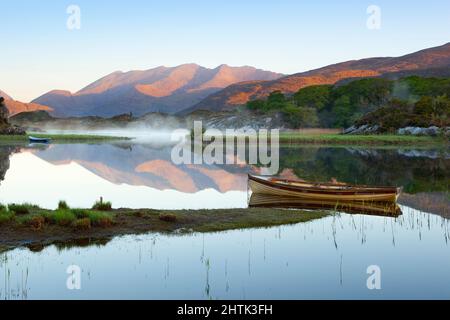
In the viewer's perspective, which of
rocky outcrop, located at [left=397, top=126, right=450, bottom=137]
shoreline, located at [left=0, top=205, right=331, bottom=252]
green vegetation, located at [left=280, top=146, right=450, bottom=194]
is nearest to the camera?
shoreline, located at [left=0, top=205, right=331, bottom=252]

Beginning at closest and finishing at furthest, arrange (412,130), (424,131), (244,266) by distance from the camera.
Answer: (244,266), (424,131), (412,130)

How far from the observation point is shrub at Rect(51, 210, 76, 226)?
67.1 feet

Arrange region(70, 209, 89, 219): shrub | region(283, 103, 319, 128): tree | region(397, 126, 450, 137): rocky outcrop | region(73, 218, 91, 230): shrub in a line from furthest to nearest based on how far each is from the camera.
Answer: region(283, 103, 319, 128): tree < region(397, 126, 450, 137): rocky outcrop < region(70, 209, 89, 219): shrub < region(73, 218, 91, 230): shrub

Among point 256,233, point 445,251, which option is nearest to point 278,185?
point 256,233

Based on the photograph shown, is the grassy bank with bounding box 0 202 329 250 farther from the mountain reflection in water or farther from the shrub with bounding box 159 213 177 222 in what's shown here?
the mountain reflection in water

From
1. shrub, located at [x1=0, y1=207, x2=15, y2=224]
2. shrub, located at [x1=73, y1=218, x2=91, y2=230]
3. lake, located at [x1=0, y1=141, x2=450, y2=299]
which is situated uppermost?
shrub, located at [x1=0, y1=207, x2=15, y2=224]

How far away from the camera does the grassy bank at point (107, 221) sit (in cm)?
1936

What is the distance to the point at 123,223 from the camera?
70.8 ft

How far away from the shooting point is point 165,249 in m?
18.0

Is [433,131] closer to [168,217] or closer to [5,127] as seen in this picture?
[168,217]

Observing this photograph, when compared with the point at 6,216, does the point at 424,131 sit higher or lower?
lower

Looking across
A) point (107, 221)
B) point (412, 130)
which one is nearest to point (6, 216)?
point (107, 221)

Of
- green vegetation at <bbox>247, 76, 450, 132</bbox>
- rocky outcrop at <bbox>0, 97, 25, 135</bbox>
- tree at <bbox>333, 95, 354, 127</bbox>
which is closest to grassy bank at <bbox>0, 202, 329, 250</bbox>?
rocky outcrop at <bbox>0, 97, 25, 135</bbox>

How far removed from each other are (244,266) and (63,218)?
892 centimetres
